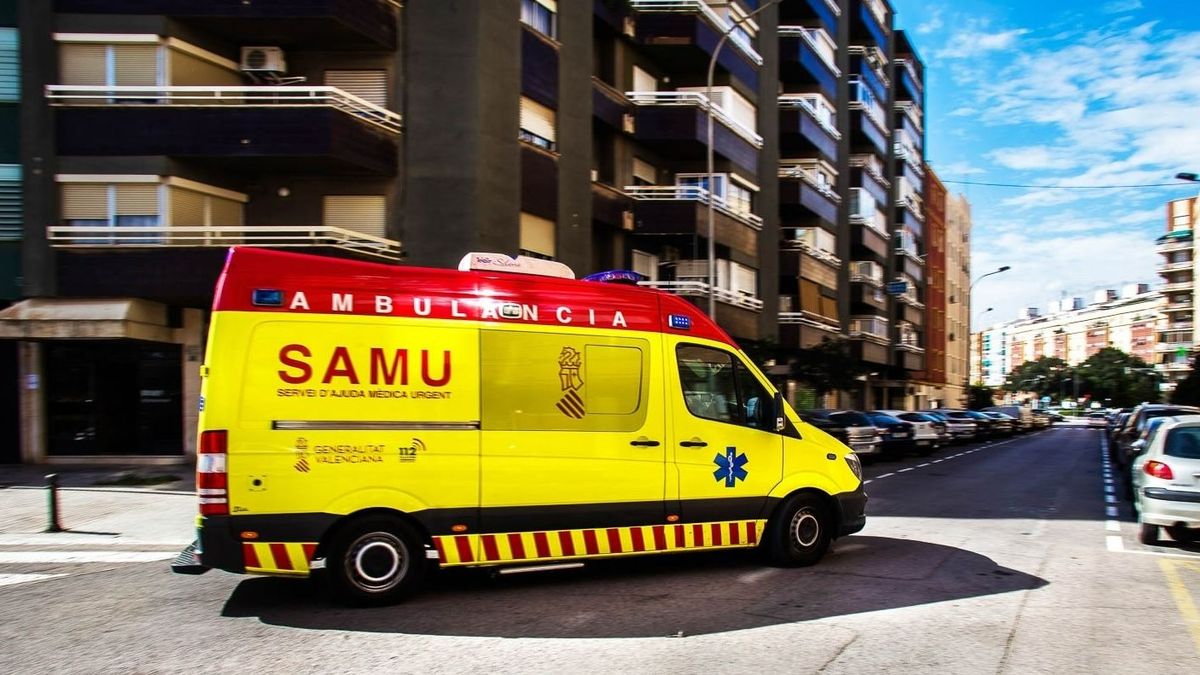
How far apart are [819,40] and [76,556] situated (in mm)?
36275

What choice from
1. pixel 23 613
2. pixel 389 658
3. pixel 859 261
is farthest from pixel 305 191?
pixel 859 261

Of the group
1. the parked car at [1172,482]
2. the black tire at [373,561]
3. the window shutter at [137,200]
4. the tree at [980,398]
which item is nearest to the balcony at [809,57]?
the window shutter at [137,200]

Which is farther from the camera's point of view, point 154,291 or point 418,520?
point 154,291

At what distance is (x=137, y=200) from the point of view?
17.8m

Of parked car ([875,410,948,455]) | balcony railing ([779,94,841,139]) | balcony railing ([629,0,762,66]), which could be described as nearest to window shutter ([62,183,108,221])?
balcony railing ([629,0,762,66])

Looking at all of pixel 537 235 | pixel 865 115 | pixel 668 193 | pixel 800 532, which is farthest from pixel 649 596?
pixel 865 115

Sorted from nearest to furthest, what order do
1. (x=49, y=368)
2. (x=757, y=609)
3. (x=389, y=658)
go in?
(x=389, y=658), (x=757, y=609), (x=49, y=368)

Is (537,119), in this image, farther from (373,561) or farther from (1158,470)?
(373,561)

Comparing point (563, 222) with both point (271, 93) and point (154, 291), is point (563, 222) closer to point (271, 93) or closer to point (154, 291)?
point (271, 93)

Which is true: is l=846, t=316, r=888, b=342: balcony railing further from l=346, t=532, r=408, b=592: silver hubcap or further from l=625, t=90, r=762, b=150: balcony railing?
l=346, t=532, r=408, b=592: silver hubcap

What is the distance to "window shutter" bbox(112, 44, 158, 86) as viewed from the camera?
17969mm

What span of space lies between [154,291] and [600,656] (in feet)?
51.4

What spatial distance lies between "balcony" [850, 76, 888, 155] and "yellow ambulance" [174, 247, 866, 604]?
1553 inches

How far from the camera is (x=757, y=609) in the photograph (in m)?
6.30
